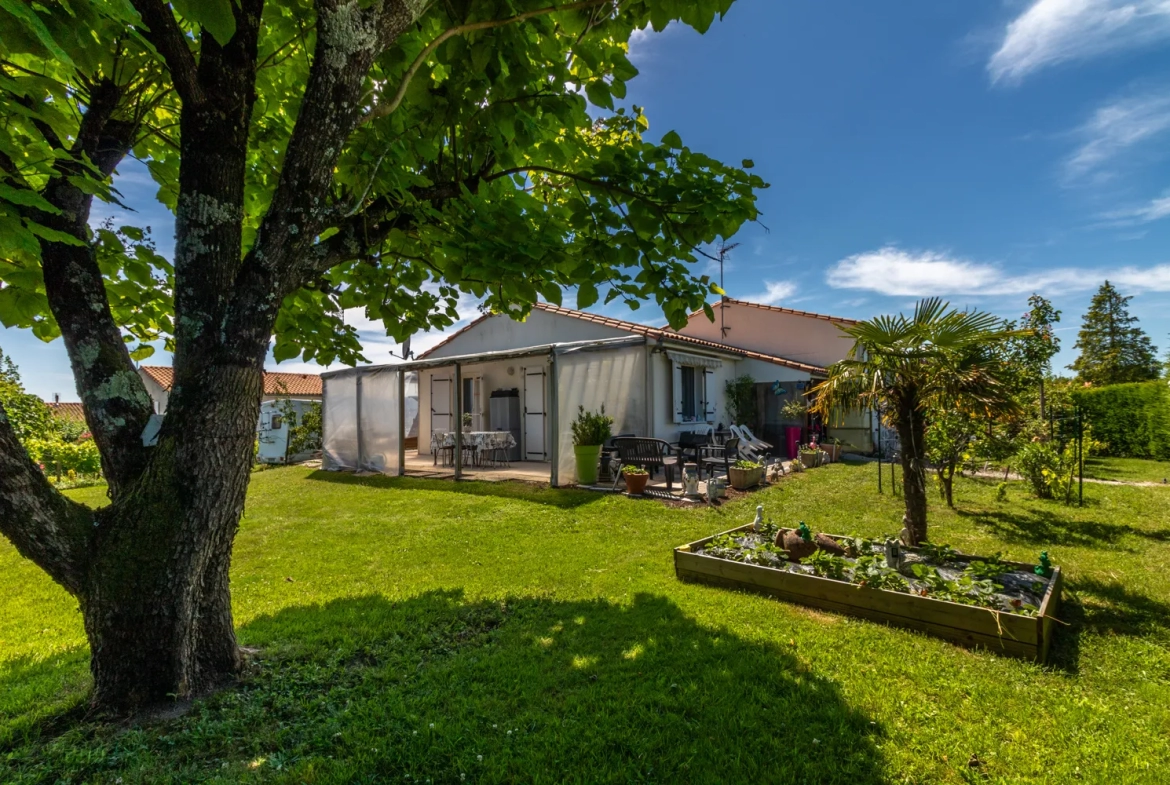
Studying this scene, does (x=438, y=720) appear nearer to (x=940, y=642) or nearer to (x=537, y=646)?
(x=537, y=646)

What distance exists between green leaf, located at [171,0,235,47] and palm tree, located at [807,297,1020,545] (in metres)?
5.75

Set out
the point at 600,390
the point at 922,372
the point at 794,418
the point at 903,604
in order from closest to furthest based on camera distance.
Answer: the point at 903,604
the point at 922,372
the point at 600,390
the point at 794,418

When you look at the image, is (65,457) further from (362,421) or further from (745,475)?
(745,475)

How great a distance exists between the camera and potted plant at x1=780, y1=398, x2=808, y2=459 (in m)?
14.5

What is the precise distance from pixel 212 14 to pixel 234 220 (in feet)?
4.54

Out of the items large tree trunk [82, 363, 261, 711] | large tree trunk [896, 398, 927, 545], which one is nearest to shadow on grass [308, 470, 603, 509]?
large tree trunk [896, 398, 927, 545]

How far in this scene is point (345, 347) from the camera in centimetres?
468

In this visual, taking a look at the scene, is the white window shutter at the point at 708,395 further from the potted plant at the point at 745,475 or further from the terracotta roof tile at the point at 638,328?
the potted plant at the point at 745,475

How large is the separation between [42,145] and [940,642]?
6.12 metres

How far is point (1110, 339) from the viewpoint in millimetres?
36125

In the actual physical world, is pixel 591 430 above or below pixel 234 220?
below

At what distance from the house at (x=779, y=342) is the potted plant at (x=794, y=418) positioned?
14 cm

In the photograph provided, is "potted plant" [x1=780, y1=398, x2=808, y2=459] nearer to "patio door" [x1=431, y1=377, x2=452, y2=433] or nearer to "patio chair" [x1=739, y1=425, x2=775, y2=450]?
"patio chair" [x1=739, y1=425, x2=775, y2=450]

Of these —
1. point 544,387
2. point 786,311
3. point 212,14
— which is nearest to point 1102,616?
point 212,14
